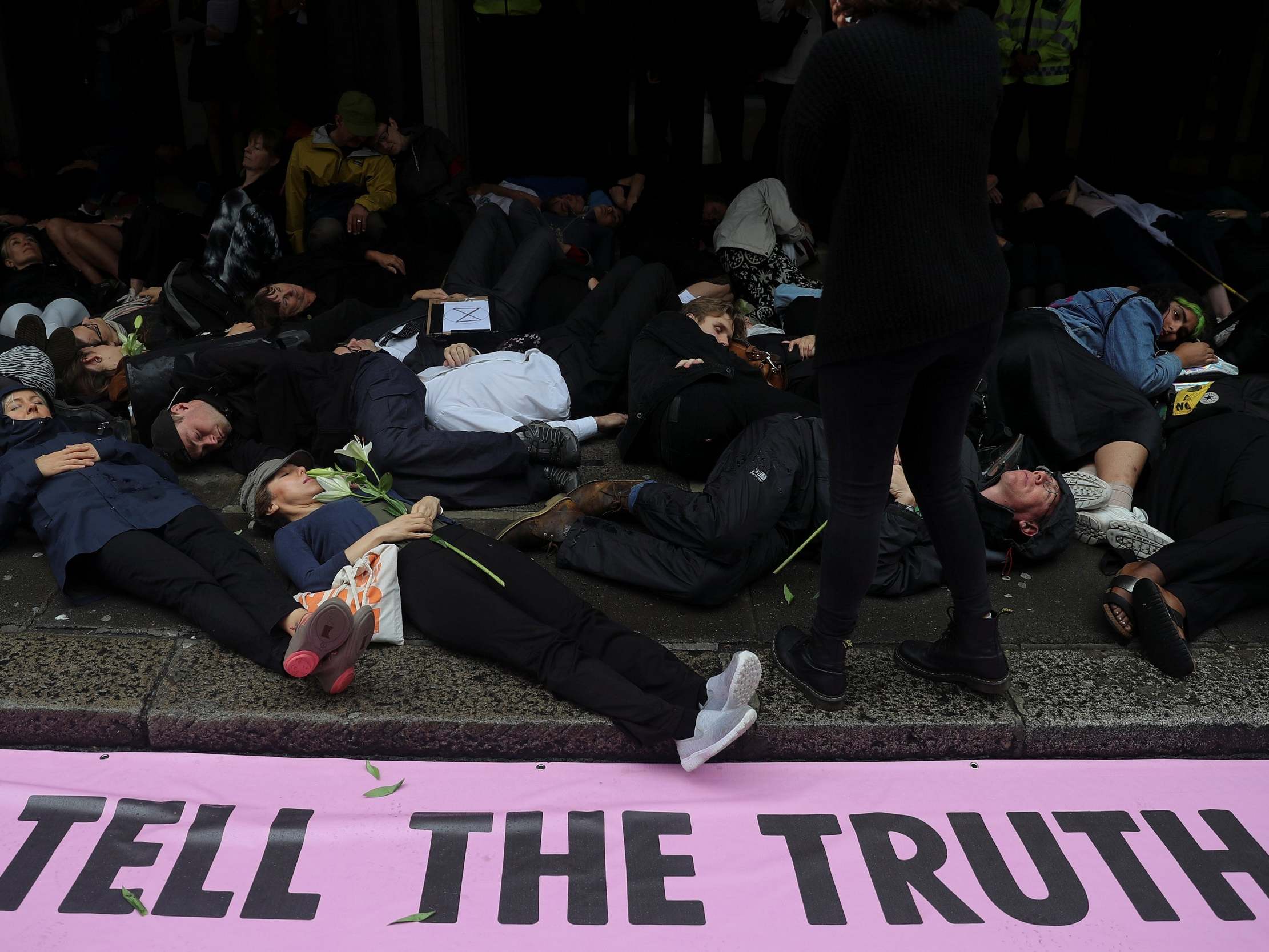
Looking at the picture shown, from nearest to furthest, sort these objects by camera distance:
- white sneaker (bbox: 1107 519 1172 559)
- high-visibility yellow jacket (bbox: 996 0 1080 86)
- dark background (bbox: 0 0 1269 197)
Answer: white sneaker (bbox: 1107 519 1172 559) < high-visibility yellow jacket (bbox: 996 0 1080 86) < dark background (bbox: 0 0 1269 197)

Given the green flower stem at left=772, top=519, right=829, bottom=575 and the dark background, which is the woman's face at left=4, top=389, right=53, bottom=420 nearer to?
the green flower stem at left=772, top=519, right=829, bottom=575

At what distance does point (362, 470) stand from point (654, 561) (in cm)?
110

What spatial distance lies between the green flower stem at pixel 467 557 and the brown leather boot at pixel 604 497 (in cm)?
61

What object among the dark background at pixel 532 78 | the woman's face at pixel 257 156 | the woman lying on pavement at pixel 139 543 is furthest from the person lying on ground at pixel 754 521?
the dark background at pixel 532 78

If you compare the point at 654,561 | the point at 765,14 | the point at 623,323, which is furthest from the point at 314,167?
the point at 654,561

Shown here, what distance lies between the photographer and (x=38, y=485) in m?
3.51

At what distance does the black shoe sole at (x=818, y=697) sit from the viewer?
111 inches

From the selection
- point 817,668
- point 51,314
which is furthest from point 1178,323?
point 51,314

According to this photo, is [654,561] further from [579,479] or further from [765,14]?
[765,14]

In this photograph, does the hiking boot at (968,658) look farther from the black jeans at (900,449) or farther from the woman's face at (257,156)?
the woman's face at (257,156)

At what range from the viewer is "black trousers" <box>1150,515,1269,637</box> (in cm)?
323

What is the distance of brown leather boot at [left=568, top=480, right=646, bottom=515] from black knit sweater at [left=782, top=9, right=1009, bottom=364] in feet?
4.91

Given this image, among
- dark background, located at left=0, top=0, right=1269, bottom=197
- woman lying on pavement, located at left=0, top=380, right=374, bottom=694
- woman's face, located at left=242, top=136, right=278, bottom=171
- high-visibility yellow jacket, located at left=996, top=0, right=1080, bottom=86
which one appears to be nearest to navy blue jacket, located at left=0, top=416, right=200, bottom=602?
woman lying on pavement, located at left=0, top=380, right=374, bottom=694

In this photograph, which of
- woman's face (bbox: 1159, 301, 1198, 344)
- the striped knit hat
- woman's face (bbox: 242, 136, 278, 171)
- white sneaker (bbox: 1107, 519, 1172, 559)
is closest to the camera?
white sneaker (bbox: 1107, 519, 1172, 559)
